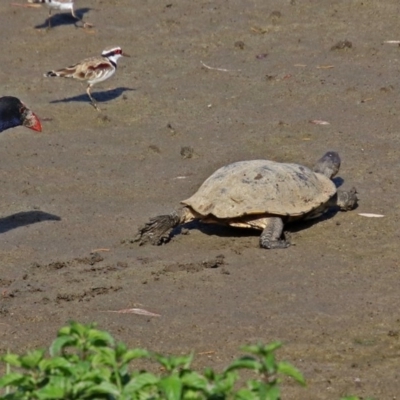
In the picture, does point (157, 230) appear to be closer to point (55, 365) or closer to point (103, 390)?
point (55, 365)

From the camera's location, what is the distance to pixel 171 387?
11.5 feet

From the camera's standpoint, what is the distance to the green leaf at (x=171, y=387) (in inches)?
137

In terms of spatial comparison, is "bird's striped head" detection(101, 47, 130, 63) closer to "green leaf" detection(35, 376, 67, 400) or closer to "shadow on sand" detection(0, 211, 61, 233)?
"shadow on sand" detection(0, 211, 61, 233)

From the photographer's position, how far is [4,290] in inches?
320

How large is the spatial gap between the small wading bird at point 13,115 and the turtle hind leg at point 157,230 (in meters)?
2.39

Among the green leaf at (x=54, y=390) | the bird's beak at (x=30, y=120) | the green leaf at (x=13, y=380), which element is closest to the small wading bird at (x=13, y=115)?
the bird's beak at (x=30, y=120)

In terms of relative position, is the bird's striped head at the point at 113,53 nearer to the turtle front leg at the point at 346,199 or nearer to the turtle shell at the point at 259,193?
the turtle shell at the point at 259,193

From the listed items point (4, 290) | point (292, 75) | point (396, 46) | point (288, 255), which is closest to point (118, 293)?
point (4, 290)

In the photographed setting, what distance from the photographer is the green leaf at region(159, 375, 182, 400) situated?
3.49m

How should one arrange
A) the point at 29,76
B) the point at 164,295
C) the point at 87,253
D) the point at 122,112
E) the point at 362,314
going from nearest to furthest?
the point at 362,314 < the point at 164,295 < the point at 87,253 < the point at 122,112 < the point at 29,76

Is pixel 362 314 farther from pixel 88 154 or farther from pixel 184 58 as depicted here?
pixel 184 58

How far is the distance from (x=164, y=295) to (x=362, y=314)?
1.41 meters

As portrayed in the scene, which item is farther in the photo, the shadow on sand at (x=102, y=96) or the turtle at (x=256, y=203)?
the shadow on sand at (x=102, y=96)

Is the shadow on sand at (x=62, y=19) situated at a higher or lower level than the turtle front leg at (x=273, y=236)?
lower
